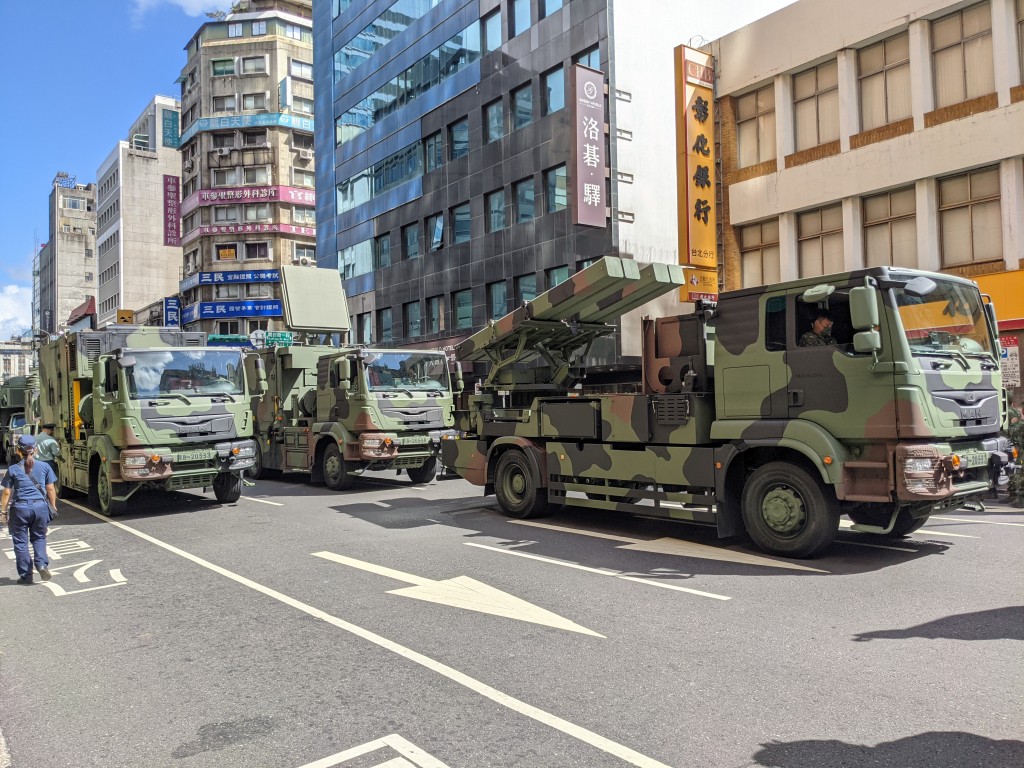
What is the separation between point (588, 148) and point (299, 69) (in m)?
52.4

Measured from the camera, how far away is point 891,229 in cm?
1886

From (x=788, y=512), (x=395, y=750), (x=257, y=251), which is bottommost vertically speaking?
(x=395, y=750)

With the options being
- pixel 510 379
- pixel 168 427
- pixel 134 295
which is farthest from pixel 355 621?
pixel 134 295

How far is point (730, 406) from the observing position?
8461mm

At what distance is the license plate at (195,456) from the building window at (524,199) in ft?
61.0

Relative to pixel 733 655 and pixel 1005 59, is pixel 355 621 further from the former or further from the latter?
pixel 1005 59

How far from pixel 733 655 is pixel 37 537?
6816mm

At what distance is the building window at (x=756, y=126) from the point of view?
21.5m

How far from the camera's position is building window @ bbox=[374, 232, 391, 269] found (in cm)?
3816

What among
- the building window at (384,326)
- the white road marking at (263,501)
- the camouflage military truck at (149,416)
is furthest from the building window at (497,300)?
the camouflage military truck at (149,416)

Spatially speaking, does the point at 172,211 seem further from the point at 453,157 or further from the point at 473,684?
the point at 473,684

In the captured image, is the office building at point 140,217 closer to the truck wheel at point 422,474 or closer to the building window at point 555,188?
the building window at point 555,188

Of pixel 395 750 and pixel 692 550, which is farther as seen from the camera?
pixel 692 550

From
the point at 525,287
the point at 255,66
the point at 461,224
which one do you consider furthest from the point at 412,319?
the point at 255,66
